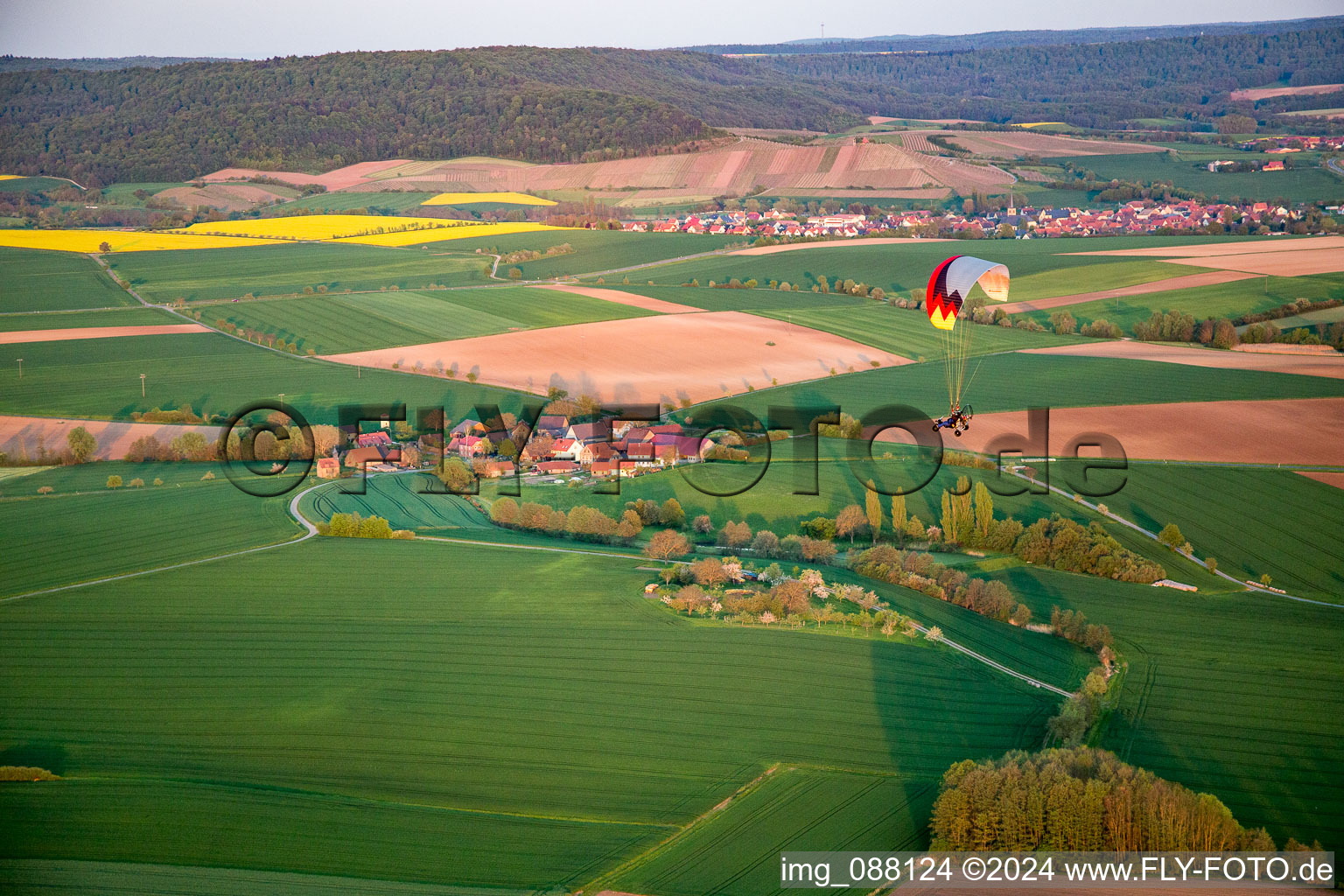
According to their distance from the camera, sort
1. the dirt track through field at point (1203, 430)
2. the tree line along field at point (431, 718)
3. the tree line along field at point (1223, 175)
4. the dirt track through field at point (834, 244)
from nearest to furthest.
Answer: the tree line along field at point (431, 718) → the dirt track through field at point (1203, 430) → the dirt track through field at point (834, 244) → the tree line along field at point (1223, 175)

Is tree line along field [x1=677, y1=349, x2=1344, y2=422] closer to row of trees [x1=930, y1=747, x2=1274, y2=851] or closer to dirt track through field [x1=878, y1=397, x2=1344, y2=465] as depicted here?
dirt track through field [x1=878, y1=397, x2=1344, y2=465]

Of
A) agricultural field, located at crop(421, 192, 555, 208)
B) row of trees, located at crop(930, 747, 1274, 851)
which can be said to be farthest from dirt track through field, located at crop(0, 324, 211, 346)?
row of trees, located at crop(930, 747, 1274, 851)

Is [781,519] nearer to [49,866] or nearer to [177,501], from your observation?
[177,501]

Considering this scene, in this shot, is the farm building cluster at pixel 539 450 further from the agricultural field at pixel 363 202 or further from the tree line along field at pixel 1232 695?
the agricultural field at pixel 363 202

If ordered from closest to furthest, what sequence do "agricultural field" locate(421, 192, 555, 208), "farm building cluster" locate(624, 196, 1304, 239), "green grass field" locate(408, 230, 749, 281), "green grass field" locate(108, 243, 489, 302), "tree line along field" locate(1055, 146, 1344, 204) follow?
"green grass field" locate(108, 243, 489, 302)
"green grass field" locate(408, 230, 749, 281)
"farm building cluster" locate(624, 196, 1304, 239)
"tree line along field" locate(1055, 146, 1344, 204)
"agricultural field" locate(421, 192, 555, 208)

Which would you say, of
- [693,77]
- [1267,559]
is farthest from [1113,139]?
[1267,559]

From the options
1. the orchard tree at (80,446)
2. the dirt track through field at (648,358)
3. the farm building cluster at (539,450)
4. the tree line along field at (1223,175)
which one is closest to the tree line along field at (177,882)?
the farm building cluster at (539,450)
